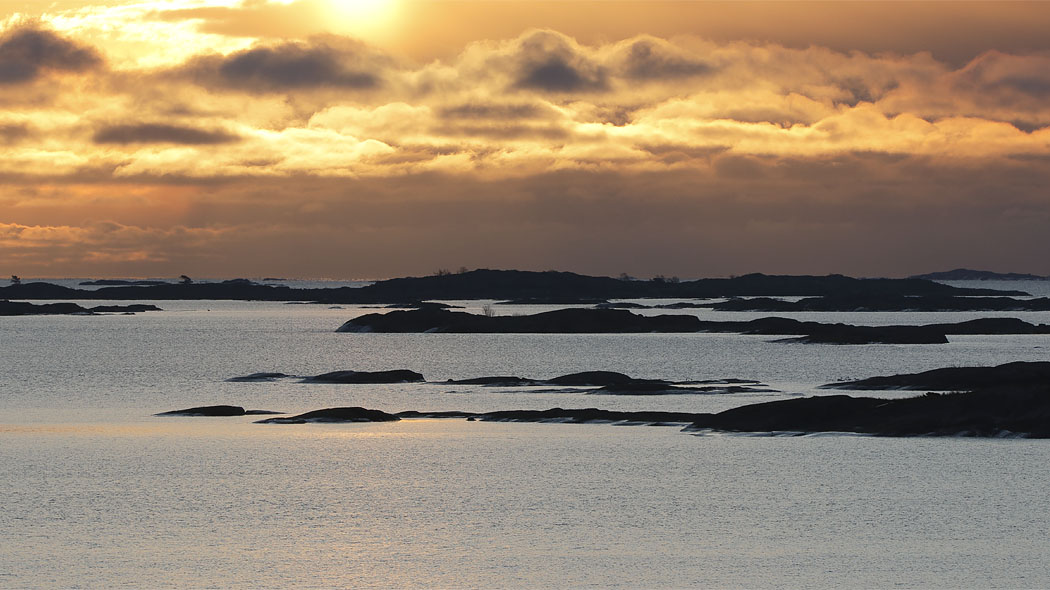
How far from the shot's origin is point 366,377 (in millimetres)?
85562

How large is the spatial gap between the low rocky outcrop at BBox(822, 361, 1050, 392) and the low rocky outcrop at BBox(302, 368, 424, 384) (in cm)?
2732

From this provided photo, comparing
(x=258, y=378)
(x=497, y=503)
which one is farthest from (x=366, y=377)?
(x=497, y=503)

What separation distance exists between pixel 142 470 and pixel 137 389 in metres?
42.6

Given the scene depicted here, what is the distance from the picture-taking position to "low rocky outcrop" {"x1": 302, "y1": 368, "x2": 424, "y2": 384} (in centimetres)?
8500

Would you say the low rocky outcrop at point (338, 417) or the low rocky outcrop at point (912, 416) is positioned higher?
the low rocky outcrop at point (912, 416)

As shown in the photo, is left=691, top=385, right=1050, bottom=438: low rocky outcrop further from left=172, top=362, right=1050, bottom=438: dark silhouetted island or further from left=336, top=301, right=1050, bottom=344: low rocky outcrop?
left=336, top=301, right=1050, bottom=344: low rocky outcrop

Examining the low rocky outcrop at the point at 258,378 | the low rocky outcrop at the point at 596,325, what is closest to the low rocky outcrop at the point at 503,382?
the low rocky outcrop at the point at 258,378

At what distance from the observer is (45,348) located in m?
136

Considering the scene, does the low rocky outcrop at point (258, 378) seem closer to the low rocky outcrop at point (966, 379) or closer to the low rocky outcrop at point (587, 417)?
the low rocky outcrop at point (587, 417)

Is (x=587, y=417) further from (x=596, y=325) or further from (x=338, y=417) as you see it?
(x=596, y=325)

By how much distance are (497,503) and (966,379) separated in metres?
40.0

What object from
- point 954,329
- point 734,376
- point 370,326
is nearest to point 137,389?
point 734,376

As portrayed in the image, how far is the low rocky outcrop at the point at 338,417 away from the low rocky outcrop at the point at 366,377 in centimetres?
2692

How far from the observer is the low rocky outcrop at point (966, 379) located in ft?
197
